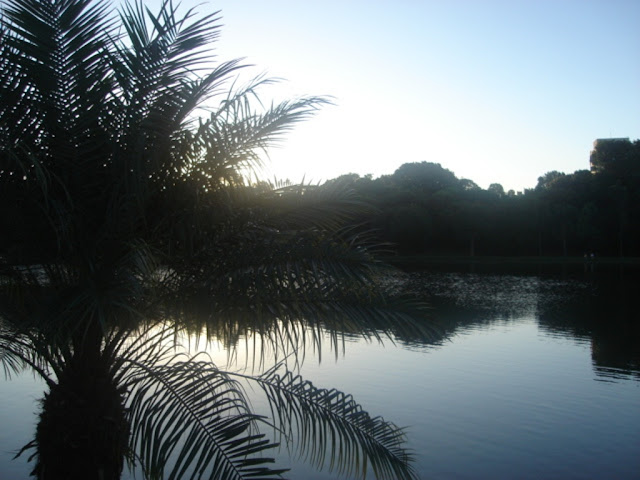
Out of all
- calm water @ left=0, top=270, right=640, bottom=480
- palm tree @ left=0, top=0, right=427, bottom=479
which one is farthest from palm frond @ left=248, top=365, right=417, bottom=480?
calm water @ left=0, top=270, right=640, bottom=480

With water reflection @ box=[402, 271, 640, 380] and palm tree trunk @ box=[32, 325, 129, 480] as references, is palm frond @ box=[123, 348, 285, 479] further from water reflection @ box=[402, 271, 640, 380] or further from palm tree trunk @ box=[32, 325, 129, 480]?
water reflection @ box=[402, 271, 640, 380]

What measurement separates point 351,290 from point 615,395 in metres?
8.44

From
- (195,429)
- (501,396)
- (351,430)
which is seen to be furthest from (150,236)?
(501,396)

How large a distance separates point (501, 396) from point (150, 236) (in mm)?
8041

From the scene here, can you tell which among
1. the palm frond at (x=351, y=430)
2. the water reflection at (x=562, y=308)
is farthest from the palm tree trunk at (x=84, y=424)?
the water reflection at (x=562, y=308)

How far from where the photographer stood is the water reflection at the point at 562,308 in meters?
14.1

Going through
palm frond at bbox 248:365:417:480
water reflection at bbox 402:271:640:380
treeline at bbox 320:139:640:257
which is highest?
treeline at bbox 320:139:640:257

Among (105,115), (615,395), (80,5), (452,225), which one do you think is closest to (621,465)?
(615,395)

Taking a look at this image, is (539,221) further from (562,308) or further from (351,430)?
(351,430)

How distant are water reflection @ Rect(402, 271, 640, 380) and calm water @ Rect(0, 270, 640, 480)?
0.33 feet

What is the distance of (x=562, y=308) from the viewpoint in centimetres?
2225

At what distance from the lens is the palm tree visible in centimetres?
366

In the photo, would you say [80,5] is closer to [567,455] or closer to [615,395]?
[567,455]

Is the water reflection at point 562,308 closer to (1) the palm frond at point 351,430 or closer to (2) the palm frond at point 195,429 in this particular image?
(1) the palm frond at point 351,430
